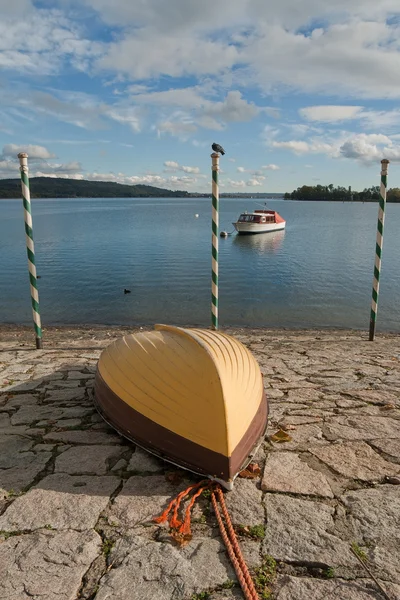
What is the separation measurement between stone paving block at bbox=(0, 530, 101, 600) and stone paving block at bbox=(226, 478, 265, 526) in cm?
96

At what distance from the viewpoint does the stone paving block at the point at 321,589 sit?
2.36 meters

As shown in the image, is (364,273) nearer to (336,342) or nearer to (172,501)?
(336,342)

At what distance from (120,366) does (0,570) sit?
1.89 m

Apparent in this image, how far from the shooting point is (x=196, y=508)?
3.11 metres

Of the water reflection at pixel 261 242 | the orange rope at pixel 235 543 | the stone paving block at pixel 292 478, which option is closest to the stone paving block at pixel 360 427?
the stone paving block at pixel 292 478

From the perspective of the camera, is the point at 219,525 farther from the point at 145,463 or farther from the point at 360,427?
the point at 360,427

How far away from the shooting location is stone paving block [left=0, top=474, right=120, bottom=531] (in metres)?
2.94

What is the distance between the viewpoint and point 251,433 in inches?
141

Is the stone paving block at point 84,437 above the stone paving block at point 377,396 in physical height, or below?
above

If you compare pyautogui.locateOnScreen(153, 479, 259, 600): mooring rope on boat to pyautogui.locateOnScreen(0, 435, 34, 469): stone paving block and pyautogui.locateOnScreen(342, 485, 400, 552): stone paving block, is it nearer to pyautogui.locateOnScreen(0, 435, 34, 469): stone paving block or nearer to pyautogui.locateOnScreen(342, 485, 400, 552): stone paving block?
pyautogui.locateOnScreen(342, 485, 400, 552): stone paving block

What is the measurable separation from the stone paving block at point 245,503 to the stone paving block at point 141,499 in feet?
1.42

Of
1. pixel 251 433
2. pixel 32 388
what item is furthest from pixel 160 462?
pixel 32 388

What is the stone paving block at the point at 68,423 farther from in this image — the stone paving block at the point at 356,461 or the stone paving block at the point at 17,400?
the stone paving block at the point at 356,461

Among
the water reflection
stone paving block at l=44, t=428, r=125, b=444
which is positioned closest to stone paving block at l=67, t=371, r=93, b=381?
stone paving block at l=44, t=428, r=125, b=444
